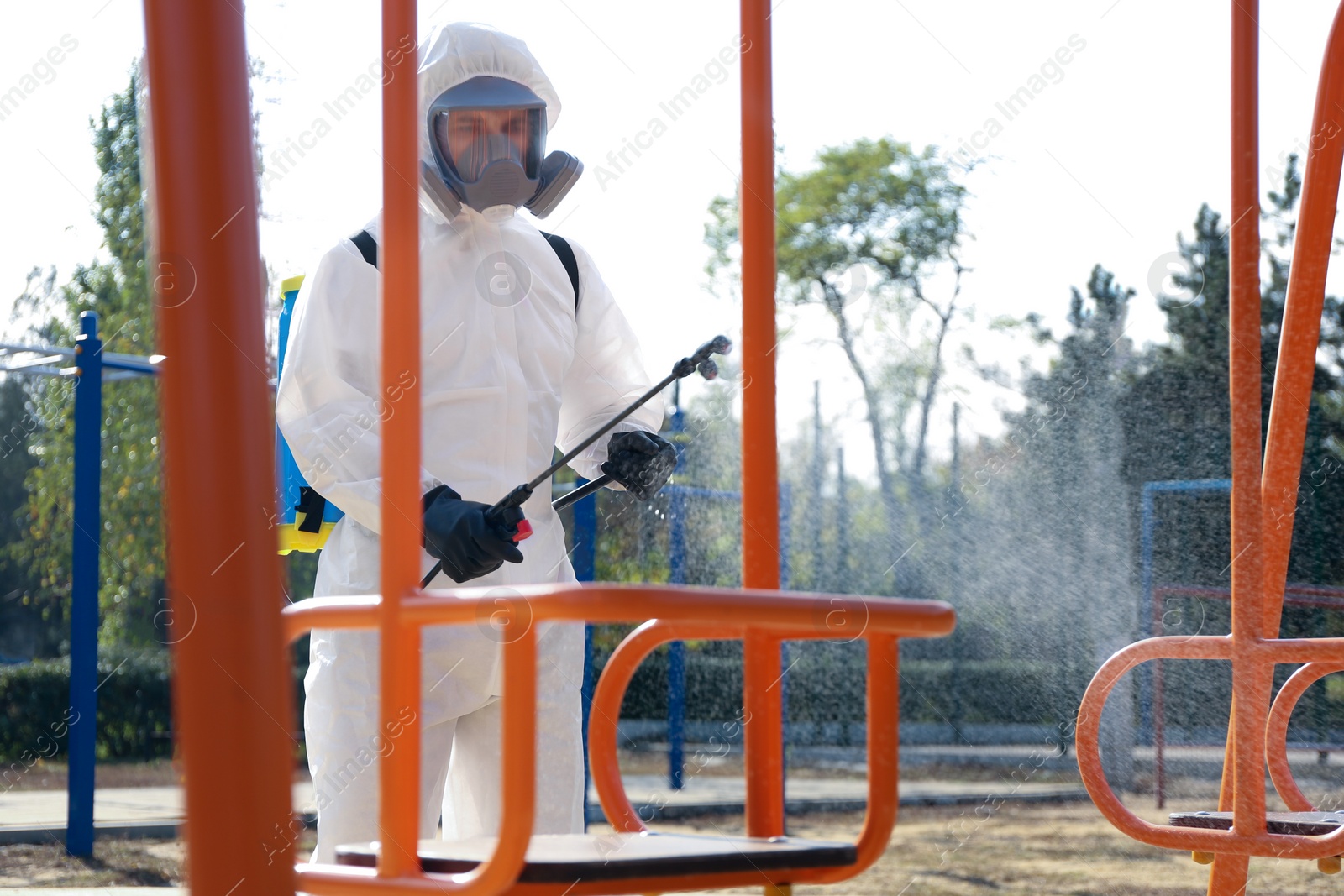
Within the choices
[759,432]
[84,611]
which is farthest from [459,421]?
[84,611]

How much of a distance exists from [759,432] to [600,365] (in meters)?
1.30

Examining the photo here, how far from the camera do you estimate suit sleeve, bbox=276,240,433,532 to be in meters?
2.24

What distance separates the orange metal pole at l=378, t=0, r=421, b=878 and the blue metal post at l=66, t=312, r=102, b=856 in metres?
4.56

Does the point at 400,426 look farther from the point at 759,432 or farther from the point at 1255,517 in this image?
the point at 1255,517

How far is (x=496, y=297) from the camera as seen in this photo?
8.08 ft

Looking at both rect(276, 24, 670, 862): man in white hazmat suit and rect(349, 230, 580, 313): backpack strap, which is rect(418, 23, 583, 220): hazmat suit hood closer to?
rect(276, 24, 670, 862): man in white hazmat suit

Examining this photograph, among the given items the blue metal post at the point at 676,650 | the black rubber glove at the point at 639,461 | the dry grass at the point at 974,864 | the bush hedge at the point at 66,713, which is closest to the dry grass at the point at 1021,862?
the dry grass at the point at 974,864

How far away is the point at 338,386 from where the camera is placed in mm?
2285

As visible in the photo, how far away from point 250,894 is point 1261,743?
5.33 ft

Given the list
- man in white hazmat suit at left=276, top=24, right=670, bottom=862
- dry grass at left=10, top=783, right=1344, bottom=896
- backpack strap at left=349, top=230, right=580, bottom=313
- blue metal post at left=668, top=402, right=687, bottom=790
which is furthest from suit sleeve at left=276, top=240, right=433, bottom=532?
blue metal post at left=668, top=402, right=687, bottom=790

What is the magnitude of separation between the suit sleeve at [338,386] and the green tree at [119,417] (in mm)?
8626

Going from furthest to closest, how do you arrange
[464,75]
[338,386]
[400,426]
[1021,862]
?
[1021,862]
[464,75]
[338,386]
[400,426]

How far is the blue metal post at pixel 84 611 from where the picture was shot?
5.47 metres

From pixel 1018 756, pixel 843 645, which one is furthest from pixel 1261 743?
pixel 843 645
